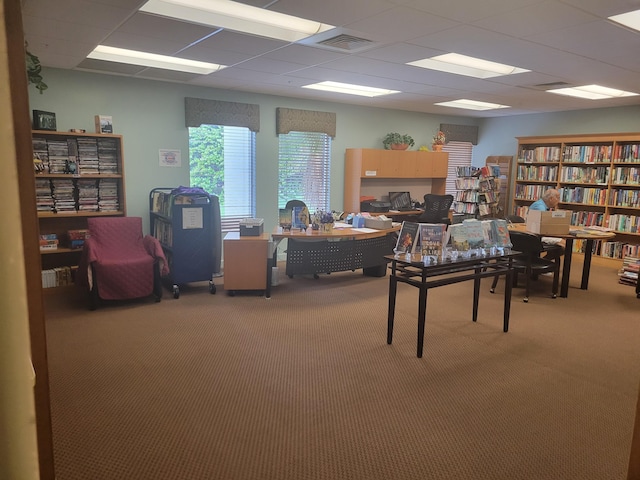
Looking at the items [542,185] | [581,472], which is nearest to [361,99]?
[542,185]

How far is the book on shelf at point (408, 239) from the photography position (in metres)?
3.91

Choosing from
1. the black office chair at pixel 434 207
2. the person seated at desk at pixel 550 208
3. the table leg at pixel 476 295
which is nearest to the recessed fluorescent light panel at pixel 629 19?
the table leg at pixel 476 295

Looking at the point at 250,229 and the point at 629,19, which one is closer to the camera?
the point at 629,19

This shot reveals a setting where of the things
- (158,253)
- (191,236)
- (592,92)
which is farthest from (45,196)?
(592,92)

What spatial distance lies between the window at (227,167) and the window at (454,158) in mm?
4430

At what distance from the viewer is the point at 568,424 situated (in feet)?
9.39

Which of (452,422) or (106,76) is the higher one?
(106,76)

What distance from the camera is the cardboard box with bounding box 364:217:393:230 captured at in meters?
5.97

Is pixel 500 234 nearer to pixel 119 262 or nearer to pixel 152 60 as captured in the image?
pixel 119 262

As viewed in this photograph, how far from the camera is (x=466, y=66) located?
525cm

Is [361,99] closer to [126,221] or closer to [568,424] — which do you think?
[126,221]

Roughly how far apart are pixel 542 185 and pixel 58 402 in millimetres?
8463

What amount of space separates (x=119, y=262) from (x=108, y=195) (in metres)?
1.18

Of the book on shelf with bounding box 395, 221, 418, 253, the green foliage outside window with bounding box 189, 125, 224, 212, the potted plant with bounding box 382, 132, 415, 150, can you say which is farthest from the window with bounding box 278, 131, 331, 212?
the book on shelf with bounding box 395, 221, 418, 253
